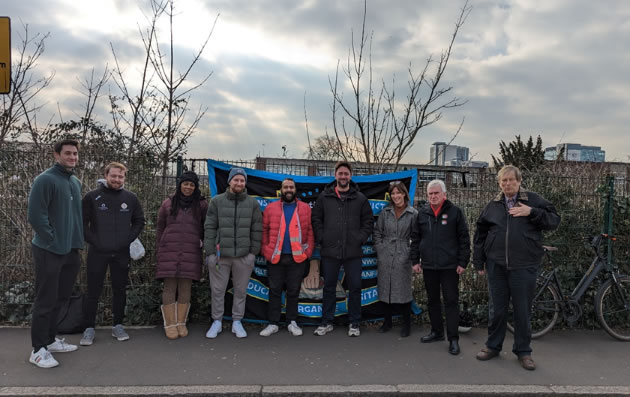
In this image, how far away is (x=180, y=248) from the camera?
5062 mm

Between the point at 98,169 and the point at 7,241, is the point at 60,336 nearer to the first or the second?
the point at 7,241

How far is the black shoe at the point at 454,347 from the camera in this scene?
15.5 ft

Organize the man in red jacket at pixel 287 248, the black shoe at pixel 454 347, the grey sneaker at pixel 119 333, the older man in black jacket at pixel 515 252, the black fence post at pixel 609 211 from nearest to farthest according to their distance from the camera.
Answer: the older man in black jacket at pixel 515 252, the black shoe at pixel 454 347, the grey sneaker at pixel 119 333, the man in red jacket at pixel 287 248, the black fence post at pixel 609 211

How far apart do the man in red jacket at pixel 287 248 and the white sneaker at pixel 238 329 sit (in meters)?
0.22

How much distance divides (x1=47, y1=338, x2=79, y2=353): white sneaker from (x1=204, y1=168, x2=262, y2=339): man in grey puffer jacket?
1440mm

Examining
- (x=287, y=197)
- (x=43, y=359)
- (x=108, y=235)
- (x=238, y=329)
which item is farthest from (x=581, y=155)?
(x=43, y=359)

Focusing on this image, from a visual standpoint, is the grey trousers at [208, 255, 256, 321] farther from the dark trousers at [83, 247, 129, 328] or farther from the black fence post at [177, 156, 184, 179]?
the black fence post at [177, 156, 184, 179]

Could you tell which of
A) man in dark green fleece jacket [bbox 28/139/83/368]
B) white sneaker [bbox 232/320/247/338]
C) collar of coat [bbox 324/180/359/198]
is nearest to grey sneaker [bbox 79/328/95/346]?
man in dark green fleece jacket [bbox 28/139/83/368]

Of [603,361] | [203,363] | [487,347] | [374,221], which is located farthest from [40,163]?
[603,361]

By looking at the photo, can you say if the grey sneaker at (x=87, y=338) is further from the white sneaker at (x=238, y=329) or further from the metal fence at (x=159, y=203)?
the white sneaker at (x=238, y=329)

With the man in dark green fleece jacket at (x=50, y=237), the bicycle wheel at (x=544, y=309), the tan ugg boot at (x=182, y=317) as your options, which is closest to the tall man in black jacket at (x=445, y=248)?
the bicycle wheel at (x=544, y=309)

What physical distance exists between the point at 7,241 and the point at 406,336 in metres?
5.38

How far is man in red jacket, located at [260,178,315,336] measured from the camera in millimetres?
5234

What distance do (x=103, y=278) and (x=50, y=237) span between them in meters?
1.03
